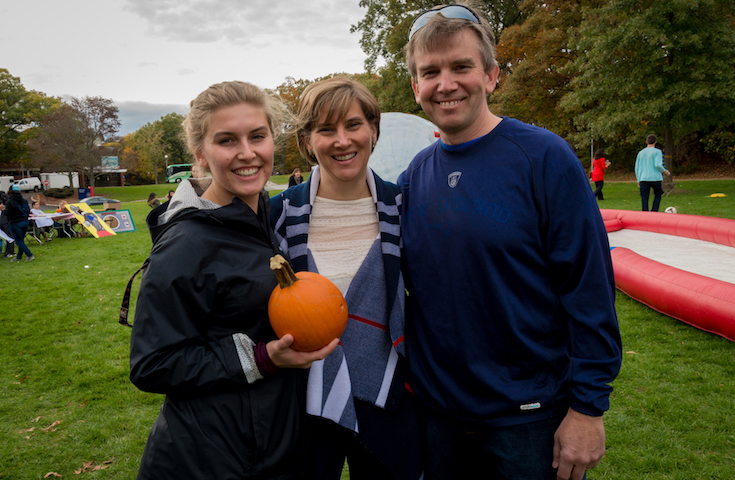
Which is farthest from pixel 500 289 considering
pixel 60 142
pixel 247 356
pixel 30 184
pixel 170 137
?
pixel 170 137

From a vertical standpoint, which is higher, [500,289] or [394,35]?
[394,35]

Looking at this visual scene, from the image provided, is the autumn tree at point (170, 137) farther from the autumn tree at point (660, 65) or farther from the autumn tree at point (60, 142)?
the autumn tree at point (660, 65)

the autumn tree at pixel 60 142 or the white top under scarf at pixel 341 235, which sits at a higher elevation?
the autumn tree at pixel 60 142

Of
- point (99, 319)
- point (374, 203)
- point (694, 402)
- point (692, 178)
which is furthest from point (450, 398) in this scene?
point (692, 178)

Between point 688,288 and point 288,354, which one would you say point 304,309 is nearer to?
point 288,354

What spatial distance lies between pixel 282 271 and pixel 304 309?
182 mm

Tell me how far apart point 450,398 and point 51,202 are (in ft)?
158

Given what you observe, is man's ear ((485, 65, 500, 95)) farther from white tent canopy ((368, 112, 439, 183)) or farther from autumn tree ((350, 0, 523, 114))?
autumn tree ((350, 0, 523, 114))

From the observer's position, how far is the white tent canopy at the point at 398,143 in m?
9.16

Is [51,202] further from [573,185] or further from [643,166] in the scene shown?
[573,185]

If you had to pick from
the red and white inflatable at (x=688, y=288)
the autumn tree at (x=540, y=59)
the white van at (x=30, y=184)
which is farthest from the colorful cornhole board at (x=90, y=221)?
the white van at (x=30, y=184)

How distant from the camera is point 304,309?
1.72m

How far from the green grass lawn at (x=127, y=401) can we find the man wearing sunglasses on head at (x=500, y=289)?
213cm

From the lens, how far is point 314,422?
2.11 metres
